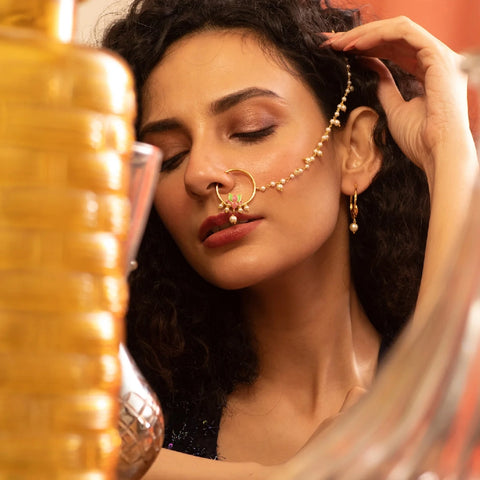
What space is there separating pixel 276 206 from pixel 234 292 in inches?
13.1

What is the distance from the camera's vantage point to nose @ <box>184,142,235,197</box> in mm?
1199

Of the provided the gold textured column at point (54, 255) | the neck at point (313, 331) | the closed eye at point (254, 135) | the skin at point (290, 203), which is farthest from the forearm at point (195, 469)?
the gold textured column at point (54, 255)

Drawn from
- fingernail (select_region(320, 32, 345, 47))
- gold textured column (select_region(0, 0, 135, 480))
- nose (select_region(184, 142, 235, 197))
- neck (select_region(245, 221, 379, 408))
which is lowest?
neck (select_region(245, 221, 379, 408))

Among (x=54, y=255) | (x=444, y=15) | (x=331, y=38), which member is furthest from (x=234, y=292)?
(x=54, y=255)

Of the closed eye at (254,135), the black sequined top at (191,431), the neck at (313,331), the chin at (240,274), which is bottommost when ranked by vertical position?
the black sequined top at (191,431)

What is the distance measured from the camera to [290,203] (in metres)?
1.25

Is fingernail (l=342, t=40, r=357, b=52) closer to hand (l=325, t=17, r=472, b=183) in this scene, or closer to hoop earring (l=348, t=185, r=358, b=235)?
hand (l=325, t=17, r=472, b=183)

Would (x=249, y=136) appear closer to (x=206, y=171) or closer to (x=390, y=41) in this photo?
(x=206, y=171)

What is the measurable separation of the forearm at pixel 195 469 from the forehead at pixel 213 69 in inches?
19.9

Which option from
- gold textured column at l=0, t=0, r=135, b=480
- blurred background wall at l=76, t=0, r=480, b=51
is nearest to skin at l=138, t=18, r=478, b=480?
blurred background wall at l=76, t=0, r=480, b=51

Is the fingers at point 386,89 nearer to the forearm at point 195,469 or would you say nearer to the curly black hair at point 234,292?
the curly black hair at point 234,292

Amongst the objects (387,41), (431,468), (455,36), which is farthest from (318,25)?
(431,468)

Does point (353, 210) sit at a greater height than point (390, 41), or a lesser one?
lesser

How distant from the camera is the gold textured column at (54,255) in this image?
30cm
